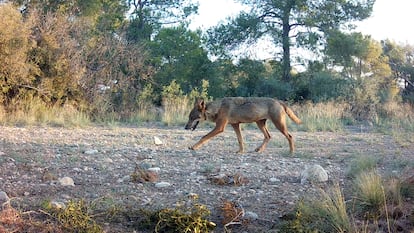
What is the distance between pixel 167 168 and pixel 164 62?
58.4ft

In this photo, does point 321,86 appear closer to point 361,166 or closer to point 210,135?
point 210,135

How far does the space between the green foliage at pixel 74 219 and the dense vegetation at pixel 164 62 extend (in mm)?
10775

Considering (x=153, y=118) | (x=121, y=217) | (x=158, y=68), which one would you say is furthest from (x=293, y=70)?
(x=121, y=217)

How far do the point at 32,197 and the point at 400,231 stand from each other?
376cm

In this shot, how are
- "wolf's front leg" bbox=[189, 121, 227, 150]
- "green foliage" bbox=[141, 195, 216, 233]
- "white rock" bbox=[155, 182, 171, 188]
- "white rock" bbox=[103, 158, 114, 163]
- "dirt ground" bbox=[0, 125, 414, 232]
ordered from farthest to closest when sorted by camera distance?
"wolf's front leg" bbox=[189, 121, 227, 150] → "white rock" bbox=[103, 158, 114, 163] → "white rock" bbox=[155, 182, 171, 188] → "dirt ground" bbox=[0, 125, 414, 232] → "green foliage" bbox=[141, 195, 216, 233]

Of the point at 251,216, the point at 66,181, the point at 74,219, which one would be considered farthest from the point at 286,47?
the point at 74,219

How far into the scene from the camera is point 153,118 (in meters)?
19.1

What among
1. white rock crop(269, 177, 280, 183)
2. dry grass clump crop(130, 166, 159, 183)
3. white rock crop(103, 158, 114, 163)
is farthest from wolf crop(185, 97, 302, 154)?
dry grass clump crop(130, 166, 159, 183)

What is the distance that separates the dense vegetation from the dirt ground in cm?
582

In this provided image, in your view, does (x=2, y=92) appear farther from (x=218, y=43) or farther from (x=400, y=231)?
(x=400, y=231)

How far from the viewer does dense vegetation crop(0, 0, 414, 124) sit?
17.7 meters

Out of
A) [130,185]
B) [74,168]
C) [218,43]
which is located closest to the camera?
[130,185]

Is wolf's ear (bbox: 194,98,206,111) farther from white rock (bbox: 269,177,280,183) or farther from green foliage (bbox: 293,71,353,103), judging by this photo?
green foliage (bbox: 293,71,353,103)

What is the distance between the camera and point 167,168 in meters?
7.74
